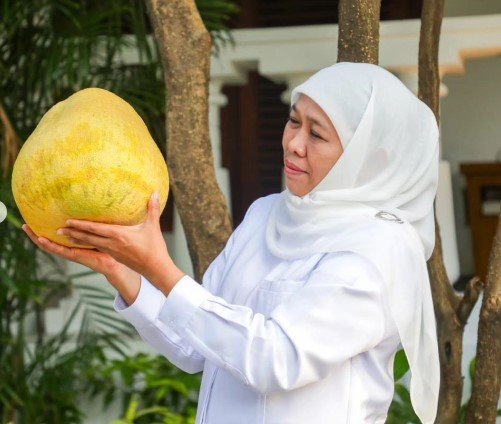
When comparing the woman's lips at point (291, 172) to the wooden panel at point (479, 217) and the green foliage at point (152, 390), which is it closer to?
the green foliage at point (152, 390)

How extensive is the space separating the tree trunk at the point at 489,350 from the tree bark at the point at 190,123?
69 cm

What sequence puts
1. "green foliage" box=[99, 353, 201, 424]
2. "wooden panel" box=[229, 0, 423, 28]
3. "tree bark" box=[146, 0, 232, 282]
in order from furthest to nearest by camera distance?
"wooden panel" box=[229, 0, 423, 28]
"green foliage" box=[99, 353, 201, 424]
"tree bark" box=[146, 0, 232, 282]

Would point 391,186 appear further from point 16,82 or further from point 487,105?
point 487,105

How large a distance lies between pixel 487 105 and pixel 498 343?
300 centimetres

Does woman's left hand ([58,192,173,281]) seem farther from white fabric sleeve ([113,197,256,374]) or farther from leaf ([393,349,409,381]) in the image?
leaf ([393,349,409,381])

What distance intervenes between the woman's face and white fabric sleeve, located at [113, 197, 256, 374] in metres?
0.23

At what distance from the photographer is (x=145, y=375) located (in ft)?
14.5

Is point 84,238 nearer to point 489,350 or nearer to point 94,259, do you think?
point 94,259

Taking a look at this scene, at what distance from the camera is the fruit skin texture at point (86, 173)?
188 centimetres

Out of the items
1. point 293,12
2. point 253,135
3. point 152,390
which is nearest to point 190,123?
point 152,390

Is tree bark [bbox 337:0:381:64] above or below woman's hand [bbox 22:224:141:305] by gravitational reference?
above

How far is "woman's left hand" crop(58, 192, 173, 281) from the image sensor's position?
1871mm

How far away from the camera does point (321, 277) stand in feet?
6.31

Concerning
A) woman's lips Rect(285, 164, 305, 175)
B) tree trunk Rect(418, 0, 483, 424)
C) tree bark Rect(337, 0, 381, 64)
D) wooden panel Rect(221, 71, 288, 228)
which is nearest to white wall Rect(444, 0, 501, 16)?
wooden panel Rect(221, 71, 288, 228)
